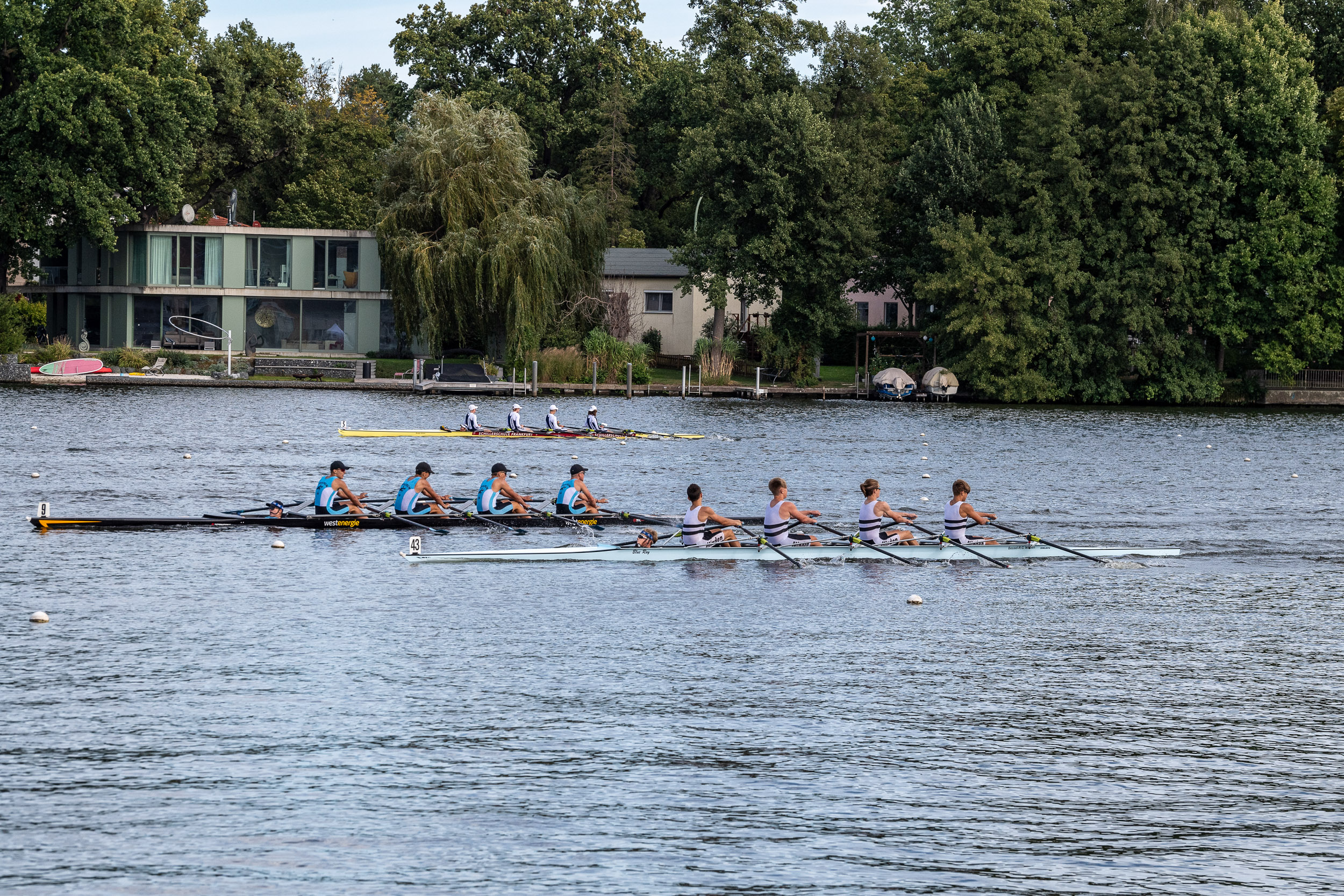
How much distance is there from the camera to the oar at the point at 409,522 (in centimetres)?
2603

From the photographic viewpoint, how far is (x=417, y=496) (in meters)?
26.4

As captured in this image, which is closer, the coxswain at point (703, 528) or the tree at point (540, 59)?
the coxswain at point (703, 528)

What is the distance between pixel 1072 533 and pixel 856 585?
25.6 ft

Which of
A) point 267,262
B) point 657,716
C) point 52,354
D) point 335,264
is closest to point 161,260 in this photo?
point 267,262

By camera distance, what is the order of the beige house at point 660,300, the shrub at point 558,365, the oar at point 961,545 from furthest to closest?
the beige house at point 660,300 < the shrub at point 558,365 < the oar at point 961,545

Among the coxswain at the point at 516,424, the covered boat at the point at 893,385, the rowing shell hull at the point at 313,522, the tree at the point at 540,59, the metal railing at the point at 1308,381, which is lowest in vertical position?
the rowing shell hull at the point at 313,522

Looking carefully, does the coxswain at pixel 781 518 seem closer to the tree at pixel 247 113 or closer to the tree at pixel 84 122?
the tree at pixel 84 122

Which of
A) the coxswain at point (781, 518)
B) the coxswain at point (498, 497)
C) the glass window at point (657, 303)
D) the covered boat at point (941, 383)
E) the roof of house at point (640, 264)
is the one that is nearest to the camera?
the coxswain at point (781, 518)

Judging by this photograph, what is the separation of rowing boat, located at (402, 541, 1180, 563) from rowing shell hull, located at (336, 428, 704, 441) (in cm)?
2111

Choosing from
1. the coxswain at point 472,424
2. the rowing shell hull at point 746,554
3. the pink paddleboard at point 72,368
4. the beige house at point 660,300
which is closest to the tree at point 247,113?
the pink paddleboard at point 72,368

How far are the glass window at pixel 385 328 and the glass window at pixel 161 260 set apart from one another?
11.5 meters

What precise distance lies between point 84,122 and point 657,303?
106 feet

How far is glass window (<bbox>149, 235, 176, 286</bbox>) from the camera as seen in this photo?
7700cm

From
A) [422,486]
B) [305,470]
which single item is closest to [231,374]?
[305,470]
